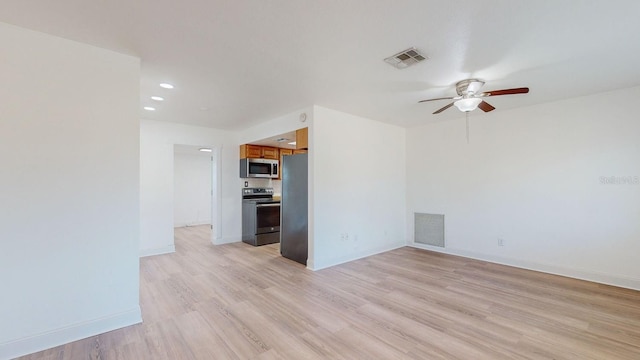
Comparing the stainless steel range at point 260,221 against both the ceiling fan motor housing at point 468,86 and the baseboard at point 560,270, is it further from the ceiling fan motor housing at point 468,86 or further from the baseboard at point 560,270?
the ceiling fan motor housing at point 468,86

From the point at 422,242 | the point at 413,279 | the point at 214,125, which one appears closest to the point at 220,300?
the point at 413,279

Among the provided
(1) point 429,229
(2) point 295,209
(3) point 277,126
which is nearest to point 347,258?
(2) point 295,209

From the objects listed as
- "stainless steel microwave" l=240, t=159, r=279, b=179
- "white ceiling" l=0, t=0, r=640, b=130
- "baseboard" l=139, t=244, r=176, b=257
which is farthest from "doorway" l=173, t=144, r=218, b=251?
"white ceiling" l=0, t=0, r=640, b=130

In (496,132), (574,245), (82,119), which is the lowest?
(574,245)

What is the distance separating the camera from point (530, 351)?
2.11 m

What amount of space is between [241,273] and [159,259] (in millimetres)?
1859

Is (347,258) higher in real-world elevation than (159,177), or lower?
lower

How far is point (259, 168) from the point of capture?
6.18m

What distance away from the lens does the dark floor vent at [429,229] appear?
5223mm

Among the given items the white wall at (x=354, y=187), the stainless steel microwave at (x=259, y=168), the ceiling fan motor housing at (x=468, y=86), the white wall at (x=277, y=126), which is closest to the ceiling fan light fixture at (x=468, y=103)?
the ceiling fan motor housing at (x=468, y=86)

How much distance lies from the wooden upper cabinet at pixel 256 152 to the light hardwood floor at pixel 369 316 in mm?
2630

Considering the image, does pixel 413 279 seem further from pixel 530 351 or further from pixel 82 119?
pixel 82 119

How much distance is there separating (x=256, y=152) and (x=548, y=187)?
17.7 feet

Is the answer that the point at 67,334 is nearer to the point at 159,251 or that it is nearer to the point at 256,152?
the point at 159,251
